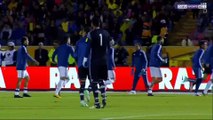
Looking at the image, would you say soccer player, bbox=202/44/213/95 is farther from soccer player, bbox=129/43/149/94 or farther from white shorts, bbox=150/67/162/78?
soccer player, bbox=129/43/149/94

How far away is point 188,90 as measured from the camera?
119 feet

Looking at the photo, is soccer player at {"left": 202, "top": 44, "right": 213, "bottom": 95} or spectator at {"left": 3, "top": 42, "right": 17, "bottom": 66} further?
spectator at {"left": 3, "top": 42, "right": 17, "bottom": 66}

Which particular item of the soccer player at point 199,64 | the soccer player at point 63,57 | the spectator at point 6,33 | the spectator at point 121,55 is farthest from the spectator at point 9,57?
the soccer player at point 199,64

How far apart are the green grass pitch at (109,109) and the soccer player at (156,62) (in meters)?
4.10

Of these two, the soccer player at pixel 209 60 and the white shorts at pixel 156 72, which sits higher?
the soccer player at pixel 209 60

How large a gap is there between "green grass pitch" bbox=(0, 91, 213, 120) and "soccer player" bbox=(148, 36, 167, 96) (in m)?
4.10

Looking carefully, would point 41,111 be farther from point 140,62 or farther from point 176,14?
point 176,14

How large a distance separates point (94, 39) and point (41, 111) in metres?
2.63

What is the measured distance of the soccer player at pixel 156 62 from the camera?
33.1 m

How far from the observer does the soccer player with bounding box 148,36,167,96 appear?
109ft

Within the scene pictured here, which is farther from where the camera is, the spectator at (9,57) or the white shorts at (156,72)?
the spectator at (9,57)

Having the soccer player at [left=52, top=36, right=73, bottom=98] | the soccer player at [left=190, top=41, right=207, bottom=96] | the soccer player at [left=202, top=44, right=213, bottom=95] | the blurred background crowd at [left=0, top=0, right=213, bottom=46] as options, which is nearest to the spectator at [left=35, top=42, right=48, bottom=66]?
the blurred background crowd at [left=0, top=0, right=213, bottom=46]

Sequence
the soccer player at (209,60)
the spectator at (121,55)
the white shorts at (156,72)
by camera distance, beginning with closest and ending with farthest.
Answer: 1. the soccer player at (209,60)
2. the white shorts at (156,72)
3. the spectator at (121,55)

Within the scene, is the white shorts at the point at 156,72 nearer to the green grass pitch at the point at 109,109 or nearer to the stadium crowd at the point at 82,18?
the green grass pitch at the point at 109,109
